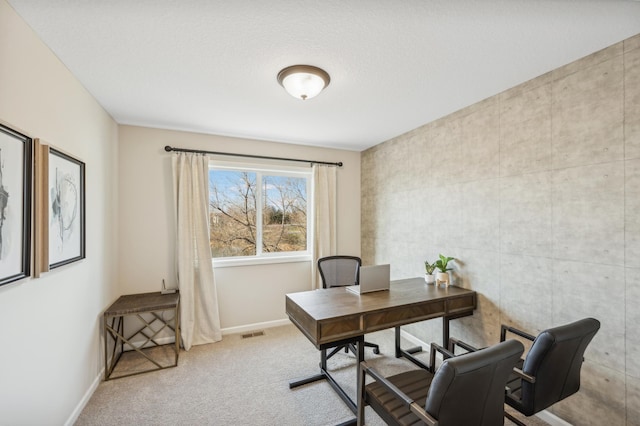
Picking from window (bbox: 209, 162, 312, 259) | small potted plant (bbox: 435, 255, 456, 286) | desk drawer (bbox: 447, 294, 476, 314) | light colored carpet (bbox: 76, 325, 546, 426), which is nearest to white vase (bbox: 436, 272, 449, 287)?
small potted plant (bbox: 435, 255, 456, 286)

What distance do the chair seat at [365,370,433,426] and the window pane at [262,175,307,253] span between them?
2504mm

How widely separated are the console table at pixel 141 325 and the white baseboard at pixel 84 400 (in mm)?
69

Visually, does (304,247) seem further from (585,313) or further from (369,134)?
(585,313)

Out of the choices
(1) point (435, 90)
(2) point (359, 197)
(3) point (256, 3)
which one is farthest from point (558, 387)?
(2) point (359, 197)

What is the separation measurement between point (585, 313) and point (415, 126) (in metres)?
2.28

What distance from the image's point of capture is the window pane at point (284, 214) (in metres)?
3.87

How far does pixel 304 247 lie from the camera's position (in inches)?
162

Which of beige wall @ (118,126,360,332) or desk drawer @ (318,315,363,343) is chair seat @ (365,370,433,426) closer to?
desk drawer @ (318,315,363,343)

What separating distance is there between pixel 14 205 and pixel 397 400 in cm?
226

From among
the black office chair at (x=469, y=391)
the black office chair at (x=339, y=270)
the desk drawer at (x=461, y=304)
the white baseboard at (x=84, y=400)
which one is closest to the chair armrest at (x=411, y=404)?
the black office chair at (x=469, y=391)

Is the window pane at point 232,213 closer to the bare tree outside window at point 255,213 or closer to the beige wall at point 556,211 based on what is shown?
the bare tree outside window at point 255,213

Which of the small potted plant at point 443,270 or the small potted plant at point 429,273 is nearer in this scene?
the small potted plant at point 443,270

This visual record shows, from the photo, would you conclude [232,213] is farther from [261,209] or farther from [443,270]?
[443,270]

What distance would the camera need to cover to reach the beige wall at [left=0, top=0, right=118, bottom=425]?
1.38m
